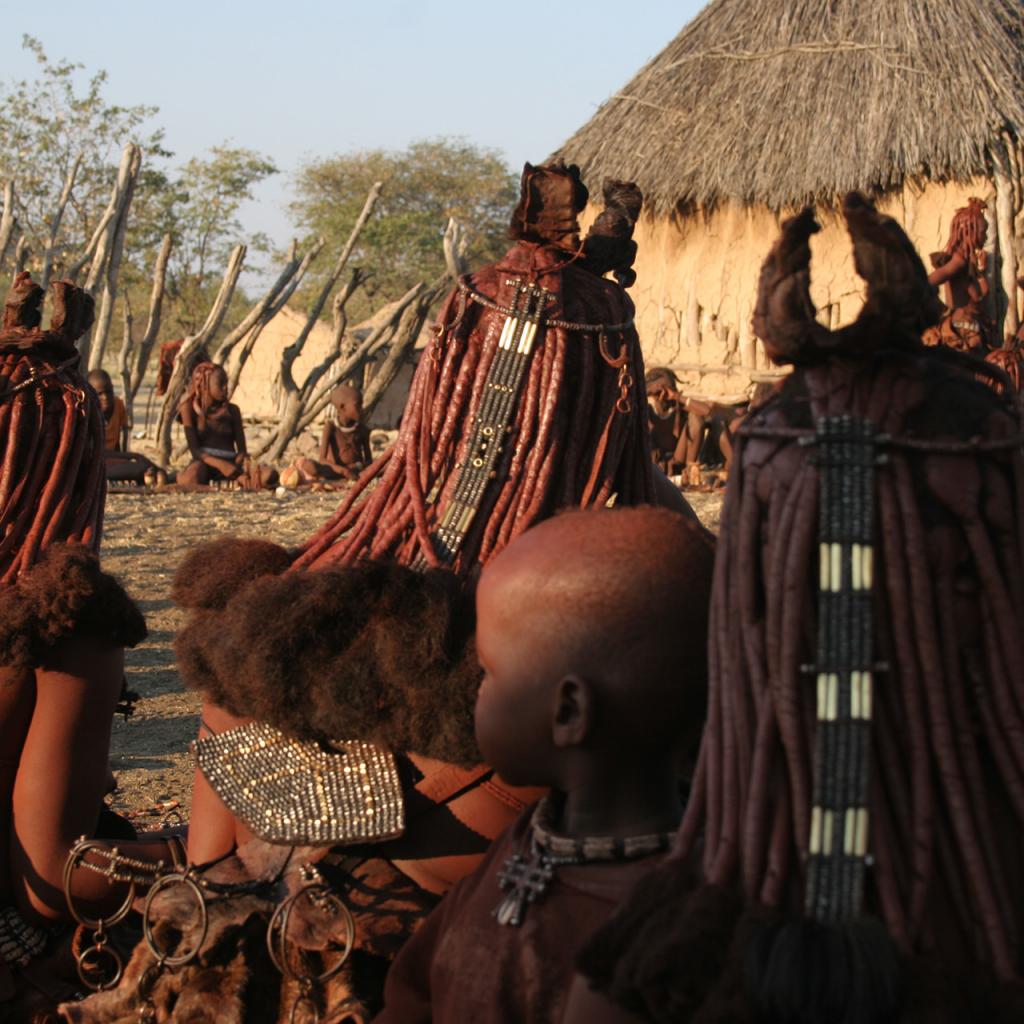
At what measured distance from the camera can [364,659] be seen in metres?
2.41

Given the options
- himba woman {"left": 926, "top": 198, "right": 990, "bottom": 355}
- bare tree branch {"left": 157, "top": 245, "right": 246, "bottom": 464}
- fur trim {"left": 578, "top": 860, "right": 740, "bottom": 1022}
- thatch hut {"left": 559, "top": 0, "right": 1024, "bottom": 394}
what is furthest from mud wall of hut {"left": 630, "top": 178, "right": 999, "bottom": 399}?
fur trim {"left": 578, "top": 860, "right": 740, "bottom": 1022}

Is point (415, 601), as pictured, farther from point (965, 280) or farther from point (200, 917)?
point (965, 280)

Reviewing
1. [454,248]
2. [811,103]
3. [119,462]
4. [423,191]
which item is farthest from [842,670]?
[423,191]

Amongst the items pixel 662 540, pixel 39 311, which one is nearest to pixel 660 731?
pixel 662 540

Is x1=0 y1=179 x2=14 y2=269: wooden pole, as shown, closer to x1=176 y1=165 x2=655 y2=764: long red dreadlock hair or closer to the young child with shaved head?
x1=176 y1=165 x2=655 y2=764: long red dreadlock hair

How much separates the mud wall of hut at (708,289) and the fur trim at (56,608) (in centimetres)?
1394

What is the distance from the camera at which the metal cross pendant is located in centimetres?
191

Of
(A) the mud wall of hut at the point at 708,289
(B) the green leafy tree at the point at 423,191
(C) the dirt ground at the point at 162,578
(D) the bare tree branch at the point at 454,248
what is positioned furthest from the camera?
(B) the green leafy tree at the point at 423,191

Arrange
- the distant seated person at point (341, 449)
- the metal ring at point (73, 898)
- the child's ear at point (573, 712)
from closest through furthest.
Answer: the child's ear at point (573, 712), the metal ring at point (73, 898), the distant seated person at point (341, 449)

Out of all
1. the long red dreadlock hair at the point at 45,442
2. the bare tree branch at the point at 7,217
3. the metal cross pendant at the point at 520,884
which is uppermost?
the bare tree branch at the point at 7,217

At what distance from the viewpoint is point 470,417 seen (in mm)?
2754

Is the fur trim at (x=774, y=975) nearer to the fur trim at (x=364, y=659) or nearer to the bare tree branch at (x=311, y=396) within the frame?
the fur trim at (x=364, y=659)

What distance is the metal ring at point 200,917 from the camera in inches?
98.8

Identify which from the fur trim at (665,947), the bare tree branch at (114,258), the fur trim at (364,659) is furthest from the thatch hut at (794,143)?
the fur trim at (665,947)
